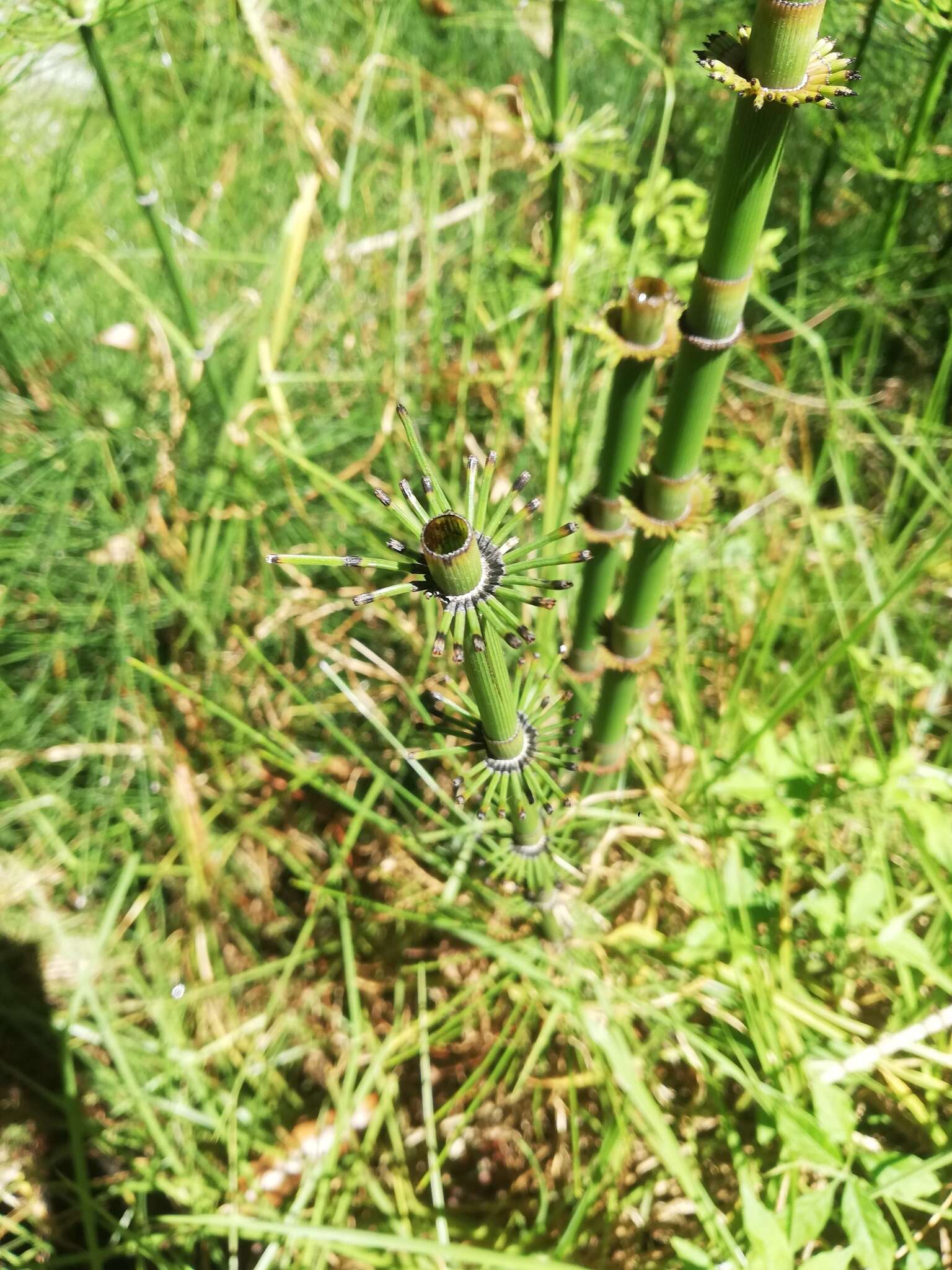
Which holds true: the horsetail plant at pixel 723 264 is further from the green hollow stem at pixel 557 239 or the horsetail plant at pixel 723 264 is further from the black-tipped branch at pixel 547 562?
the green hollow stem at pixel 557 239

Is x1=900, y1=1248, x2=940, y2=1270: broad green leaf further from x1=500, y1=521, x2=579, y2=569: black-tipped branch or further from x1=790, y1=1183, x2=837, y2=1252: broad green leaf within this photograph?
x1=500, y1=521, x2=579, y2=569: black-tipped branch

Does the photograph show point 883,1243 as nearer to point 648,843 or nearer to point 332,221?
point 648,843

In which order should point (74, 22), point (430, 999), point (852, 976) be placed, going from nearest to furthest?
point (74, 22) → point (852, 976) → point (430, 999)

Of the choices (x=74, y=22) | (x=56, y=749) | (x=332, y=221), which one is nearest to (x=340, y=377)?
(x=332, y=221)

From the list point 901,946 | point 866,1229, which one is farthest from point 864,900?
point 866,1229

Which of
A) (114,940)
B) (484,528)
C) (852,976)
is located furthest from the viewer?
(114,940)

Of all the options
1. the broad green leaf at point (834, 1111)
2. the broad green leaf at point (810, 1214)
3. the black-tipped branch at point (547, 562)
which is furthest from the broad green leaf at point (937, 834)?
the black-tipped branch at point (547, 562)
